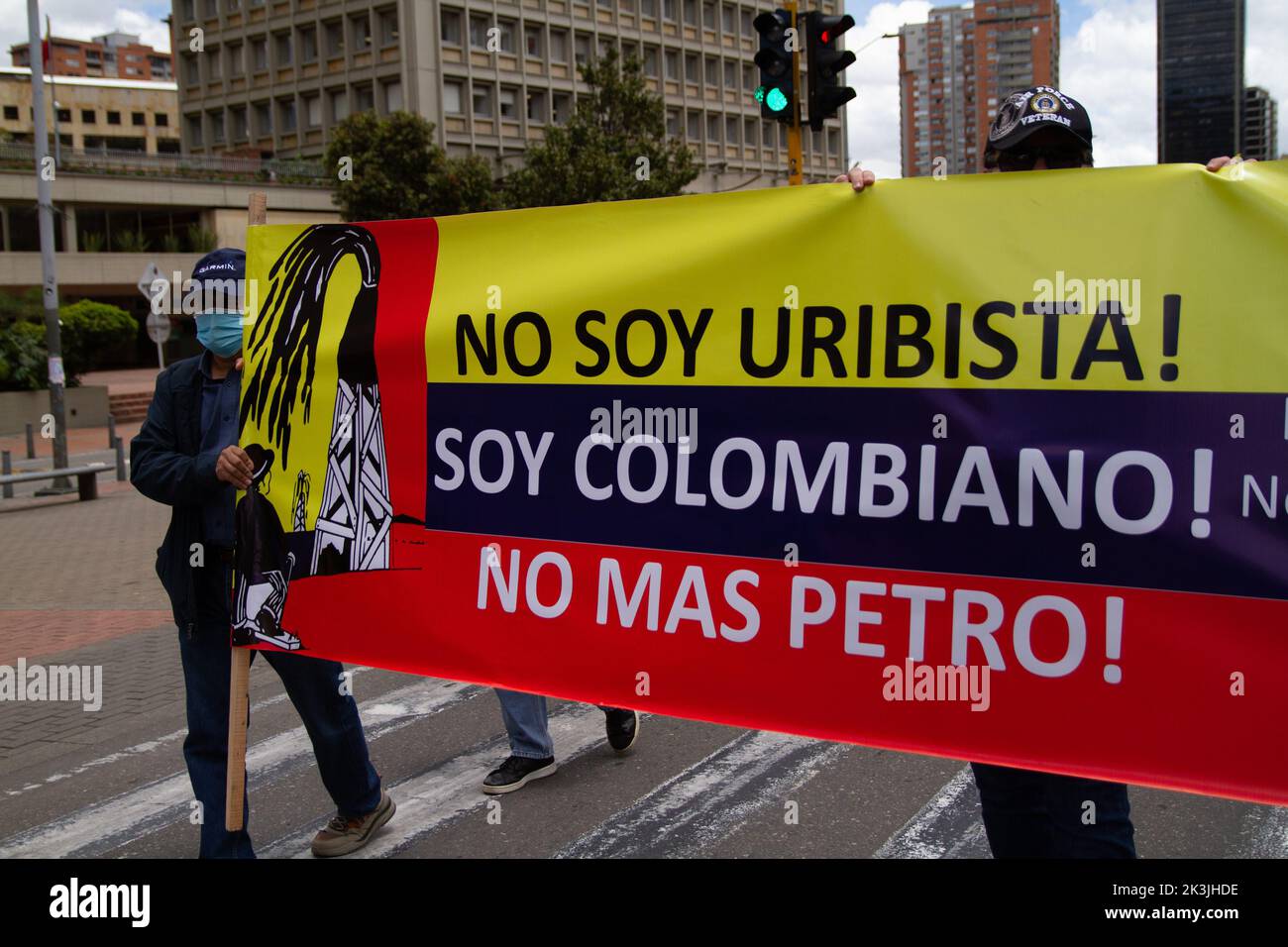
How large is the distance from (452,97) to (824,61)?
2214 inches

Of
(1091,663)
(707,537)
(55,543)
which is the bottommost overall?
(55,543)

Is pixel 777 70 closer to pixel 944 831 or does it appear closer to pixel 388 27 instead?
pixel 944 831

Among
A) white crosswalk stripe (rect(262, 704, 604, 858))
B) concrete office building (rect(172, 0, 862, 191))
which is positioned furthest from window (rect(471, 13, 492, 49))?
white crosswalk stripe (rect(262, 704, 604, 858))

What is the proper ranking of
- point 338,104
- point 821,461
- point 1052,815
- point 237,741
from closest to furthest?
point 1052,815
point 821,461
point 237,741
point 338,104

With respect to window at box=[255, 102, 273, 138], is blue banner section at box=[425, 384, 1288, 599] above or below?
below

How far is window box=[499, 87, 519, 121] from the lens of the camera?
224 feet

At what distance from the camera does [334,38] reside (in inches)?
2630

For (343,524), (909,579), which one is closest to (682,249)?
(909,579)

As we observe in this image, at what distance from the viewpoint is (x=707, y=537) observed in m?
3.33

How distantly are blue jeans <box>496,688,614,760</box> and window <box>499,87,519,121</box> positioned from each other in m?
66.7

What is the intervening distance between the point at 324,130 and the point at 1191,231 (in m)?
69.8

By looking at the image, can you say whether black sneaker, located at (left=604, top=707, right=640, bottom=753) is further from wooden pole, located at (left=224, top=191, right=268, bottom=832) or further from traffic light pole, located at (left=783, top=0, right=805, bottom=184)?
traffic light pole, located at (left=783, top=0, right=805, bottom=184)

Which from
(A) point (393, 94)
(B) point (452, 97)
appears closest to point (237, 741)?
(A) point (393, 94)

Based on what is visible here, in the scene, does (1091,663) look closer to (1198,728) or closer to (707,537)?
(1198,728)
